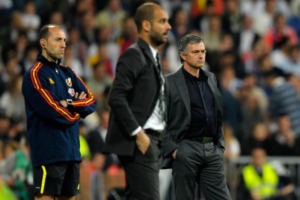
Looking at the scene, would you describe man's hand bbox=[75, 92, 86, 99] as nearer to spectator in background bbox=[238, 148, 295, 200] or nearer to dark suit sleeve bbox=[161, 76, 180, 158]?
dark suit sleeve bbox=[161, 76, 180, 158]

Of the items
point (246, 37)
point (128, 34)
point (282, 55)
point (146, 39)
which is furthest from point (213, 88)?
point (246, 37)

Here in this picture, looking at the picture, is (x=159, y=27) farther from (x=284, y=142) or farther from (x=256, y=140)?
(x=284, y=142)

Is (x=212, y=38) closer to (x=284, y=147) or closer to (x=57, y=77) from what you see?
(x=284, y=147)

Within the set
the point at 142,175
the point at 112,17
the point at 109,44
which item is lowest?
the point at 142,175

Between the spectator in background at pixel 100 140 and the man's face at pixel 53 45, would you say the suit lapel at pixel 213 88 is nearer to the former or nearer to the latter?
the man's face at pixel 53 45

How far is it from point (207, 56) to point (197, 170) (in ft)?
31.5

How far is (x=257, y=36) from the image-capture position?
70.5 ft

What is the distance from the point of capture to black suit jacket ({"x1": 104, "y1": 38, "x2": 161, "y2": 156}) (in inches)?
351

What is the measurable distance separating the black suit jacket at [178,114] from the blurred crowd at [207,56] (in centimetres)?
520

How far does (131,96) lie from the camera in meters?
9.12

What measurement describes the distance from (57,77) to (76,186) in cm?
109

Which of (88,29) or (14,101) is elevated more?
(88,29)

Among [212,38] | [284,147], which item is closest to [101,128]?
[284,147]

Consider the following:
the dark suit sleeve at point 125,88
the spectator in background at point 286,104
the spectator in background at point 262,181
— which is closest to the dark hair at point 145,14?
the dark suit sleeve at point 125,88
